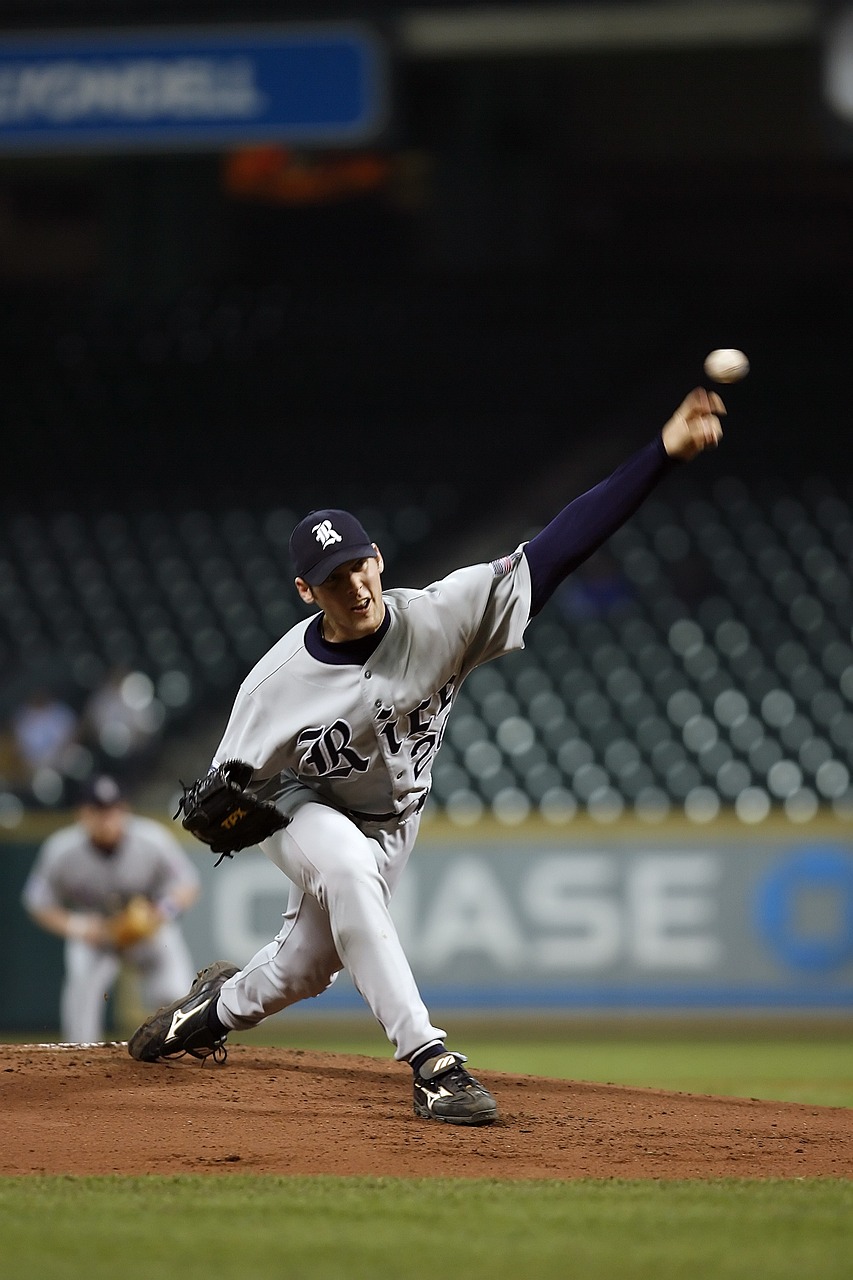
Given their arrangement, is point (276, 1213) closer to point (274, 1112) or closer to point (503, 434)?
point (274, 1112)

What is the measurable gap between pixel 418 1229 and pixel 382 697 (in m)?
1.43

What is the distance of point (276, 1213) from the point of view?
3.67 metres

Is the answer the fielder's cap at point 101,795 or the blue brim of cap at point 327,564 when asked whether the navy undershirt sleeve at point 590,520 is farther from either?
the fielder's cap at point 101,795

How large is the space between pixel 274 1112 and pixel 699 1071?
14.6ft

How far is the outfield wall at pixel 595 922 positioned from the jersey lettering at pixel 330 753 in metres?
5.85

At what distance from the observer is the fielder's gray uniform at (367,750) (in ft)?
14.6

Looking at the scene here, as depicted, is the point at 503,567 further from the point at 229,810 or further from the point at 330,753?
the point at 229,810

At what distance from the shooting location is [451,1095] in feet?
14.5

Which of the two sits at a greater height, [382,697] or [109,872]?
[109,872]

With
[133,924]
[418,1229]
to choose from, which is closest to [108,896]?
[133,924]

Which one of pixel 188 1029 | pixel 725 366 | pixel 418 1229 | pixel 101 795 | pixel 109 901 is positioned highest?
pixel 101 795

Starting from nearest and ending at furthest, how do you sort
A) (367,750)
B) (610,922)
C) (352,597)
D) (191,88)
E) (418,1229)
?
(418,1229) → (352,597) → (367,750) → (191,88) → (610,922)

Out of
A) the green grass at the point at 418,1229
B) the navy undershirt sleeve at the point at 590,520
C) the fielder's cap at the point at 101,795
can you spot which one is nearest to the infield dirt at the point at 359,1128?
the green grass at the point at 418,1229

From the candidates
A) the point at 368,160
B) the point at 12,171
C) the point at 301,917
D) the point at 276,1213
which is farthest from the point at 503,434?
the point at 276,1213
